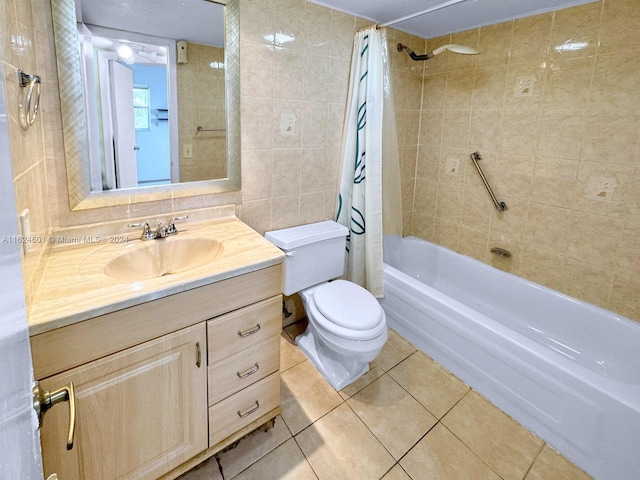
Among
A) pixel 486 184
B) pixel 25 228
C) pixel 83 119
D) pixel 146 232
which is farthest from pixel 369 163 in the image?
pixel 25 228

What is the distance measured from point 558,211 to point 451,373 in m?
1.12

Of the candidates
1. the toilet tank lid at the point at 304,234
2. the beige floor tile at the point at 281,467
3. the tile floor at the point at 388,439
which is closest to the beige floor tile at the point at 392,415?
the tile floor at the point at 388,439

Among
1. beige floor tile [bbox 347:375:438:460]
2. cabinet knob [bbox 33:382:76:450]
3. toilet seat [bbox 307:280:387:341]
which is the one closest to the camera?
cabinet knob [bbox 33:382:76:450]

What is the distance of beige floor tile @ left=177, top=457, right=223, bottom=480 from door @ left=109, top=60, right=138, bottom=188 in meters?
1.19

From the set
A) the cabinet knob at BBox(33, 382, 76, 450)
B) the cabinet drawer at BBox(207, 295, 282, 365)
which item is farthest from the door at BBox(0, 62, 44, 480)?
the cabinet drawer at BBox(207, 295, 282, 365)

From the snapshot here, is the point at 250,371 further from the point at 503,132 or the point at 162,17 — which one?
the point at 503,132

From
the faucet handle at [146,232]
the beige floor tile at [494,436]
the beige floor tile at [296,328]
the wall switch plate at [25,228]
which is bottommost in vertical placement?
the beige floor tile at [494,436]

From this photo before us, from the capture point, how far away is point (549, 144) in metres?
1.99

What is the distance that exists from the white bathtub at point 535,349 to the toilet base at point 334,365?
0.50 meters

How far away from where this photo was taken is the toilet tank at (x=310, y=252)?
187cm

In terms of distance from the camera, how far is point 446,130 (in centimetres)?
248

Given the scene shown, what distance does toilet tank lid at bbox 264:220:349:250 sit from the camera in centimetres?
184

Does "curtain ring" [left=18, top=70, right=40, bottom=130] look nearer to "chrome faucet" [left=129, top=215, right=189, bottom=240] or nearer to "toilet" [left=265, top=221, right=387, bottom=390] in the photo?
"chrome faucet" [left=129, top=215, right=189, bottom=240]

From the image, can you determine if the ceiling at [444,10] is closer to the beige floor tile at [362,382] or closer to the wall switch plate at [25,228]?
the wall switch plate at [25,228]
